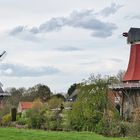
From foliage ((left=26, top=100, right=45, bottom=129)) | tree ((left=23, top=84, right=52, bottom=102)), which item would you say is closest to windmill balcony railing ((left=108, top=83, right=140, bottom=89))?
foliage ((left=26, top=100, right=45, bottom=129))

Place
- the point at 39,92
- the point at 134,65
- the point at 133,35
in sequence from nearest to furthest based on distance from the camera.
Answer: the point at 134,65 → the point at 133,35 → the point at 39,92

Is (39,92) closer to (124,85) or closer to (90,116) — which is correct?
(124,85)

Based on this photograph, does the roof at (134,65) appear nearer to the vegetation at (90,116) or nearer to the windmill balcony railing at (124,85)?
the windmill balcony railing at (124,85)

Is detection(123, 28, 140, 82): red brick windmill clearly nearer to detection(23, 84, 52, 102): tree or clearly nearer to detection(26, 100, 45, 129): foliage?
detection(26, 100, 45, 129): foliage

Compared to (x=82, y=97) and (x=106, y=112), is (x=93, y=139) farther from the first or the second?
(x=82, y=97)

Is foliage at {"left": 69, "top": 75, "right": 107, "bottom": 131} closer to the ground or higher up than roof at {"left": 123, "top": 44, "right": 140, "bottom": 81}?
closer to the ground

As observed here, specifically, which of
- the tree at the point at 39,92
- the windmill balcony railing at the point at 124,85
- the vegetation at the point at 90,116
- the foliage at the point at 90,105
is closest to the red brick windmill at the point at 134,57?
the windmill balcony railing at the point at 124,85

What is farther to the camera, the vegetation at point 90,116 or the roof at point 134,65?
the roof at point 134,65

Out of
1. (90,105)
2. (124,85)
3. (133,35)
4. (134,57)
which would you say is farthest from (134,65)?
(90,105)

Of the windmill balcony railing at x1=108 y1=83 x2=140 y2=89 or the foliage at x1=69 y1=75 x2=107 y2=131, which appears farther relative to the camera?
the windmill balcony railing at x1=108 y1=83 x2=140 y2=89

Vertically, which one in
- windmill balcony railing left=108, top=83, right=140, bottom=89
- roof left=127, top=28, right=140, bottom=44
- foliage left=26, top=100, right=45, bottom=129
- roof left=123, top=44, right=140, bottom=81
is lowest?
foliage left=26, top=100, right=45, bottom=129

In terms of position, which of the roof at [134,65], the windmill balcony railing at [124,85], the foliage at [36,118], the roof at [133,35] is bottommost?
the foliage at [36,118]

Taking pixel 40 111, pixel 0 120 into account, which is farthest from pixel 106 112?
pixel 0 120

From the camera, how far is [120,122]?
1423 inches
